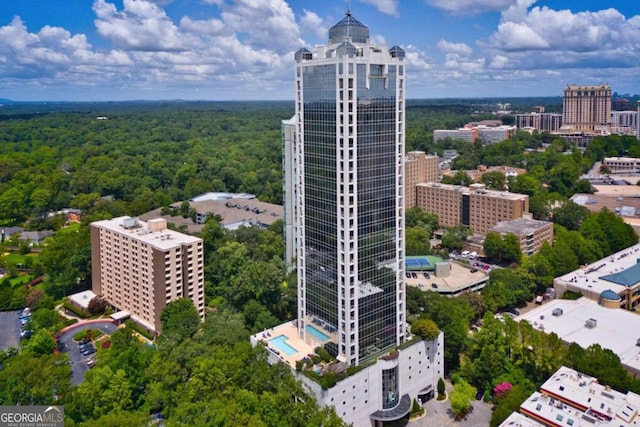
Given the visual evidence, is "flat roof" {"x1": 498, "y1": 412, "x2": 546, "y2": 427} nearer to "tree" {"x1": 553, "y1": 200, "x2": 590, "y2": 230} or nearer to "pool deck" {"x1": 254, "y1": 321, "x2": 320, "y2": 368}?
"pool deck" {"x1": 254, "y1": 321, "x2": 320, "y2": 368}

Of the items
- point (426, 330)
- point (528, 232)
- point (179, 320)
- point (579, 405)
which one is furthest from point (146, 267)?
point (528, 232)

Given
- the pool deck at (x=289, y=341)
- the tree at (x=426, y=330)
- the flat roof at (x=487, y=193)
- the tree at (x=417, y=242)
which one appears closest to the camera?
the pool deck at (x=289, y=341)

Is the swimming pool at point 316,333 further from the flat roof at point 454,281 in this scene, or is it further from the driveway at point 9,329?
the driveway at point 9,329

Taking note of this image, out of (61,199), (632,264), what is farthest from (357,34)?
(61,199)

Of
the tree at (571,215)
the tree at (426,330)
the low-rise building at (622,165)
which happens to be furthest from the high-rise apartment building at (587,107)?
the tree at (426,330)

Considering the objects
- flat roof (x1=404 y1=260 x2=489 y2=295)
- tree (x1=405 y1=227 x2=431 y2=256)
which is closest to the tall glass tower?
flat roof (x1=404 y1=260 x2=489 y2=295)

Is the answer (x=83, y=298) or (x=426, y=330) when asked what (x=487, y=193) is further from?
(x=83, y=298)
